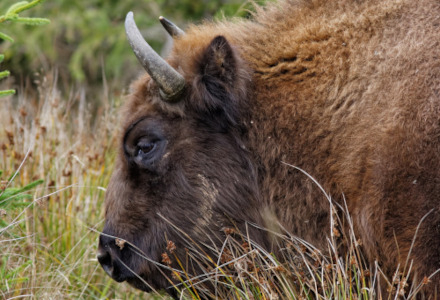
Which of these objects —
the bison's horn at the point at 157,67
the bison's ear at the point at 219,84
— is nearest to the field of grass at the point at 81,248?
the bison's ear at the point at 219,84

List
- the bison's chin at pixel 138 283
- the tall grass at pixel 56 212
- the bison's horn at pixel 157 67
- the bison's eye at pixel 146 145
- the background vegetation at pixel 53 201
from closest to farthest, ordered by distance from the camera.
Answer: the bison's horn at pixel 157 67 → the bison's eye at pixel 146 145 → the bison's chin at pixel 138 283 → the background vegetation at pixel 53 201 → the tall grass at pixel 56 212

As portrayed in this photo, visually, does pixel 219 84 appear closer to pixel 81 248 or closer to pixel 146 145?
pixel 146 145

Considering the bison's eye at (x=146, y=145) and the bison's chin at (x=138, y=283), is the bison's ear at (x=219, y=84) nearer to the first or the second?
the bison's eye at (x=146, y=145)

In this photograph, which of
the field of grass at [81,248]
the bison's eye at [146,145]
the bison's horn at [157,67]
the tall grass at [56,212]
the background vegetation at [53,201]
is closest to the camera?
the field of grass at [81,248]

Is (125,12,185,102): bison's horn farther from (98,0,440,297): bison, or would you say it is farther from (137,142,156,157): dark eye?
(137,142,156,157): dark eye

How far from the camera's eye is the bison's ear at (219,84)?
12.9ft

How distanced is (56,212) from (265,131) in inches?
88.2

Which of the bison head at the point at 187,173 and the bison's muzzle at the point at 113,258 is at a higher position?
the bison head at the point at 187,173

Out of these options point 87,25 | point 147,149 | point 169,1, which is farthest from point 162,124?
point 87,25

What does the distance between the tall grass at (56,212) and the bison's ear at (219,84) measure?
1.21 metres

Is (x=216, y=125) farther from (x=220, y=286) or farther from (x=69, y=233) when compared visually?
(x=69, y=233)

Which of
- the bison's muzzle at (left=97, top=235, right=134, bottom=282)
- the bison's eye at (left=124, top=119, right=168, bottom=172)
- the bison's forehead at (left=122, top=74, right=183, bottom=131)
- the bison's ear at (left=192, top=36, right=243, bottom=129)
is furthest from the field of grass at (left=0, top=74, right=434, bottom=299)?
the bison's ear at (left=192, top=36, right=243, bottom=129)

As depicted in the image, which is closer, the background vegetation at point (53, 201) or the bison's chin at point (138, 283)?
the bison's chin at point (138, 283)

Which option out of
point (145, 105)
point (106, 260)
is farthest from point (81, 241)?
point (145, 105)
